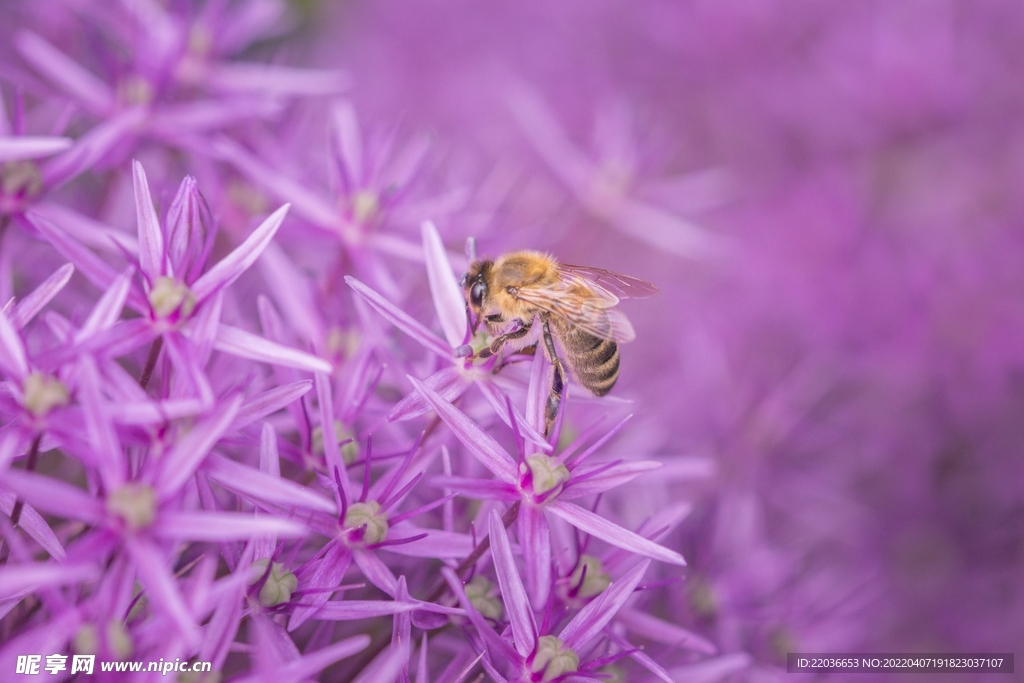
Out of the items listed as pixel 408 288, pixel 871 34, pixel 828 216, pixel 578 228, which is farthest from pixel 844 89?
pixel 408 288

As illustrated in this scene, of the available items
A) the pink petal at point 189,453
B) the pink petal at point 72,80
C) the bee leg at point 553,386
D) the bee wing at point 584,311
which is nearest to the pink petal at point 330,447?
the pink petal at point 189,453

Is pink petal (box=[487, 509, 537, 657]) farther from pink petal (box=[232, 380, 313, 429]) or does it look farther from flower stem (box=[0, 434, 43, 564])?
flower stem (box=[0, 434, 43, 564])

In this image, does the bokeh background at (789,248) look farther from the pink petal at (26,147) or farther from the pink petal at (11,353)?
the pink petal at (11,353)

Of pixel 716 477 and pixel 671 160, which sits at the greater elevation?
pixel 671 160

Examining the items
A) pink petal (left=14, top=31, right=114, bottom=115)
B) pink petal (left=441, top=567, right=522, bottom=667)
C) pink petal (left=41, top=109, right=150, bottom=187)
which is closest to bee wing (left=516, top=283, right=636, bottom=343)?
pink petal (left=441, top=567, right=522, bottom=667)

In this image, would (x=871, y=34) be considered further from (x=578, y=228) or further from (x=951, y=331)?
(x=578, y=228)

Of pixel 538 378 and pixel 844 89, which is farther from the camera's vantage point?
pixel 844 89

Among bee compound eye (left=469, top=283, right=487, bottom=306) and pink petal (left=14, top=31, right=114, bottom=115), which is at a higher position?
pink petal (left=14, top=31, right=114, bottom=115)
